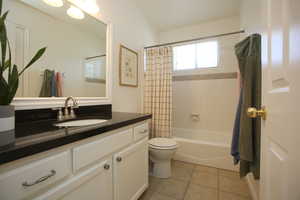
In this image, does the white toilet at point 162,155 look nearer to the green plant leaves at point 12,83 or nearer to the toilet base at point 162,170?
the toilet base at point 162,170

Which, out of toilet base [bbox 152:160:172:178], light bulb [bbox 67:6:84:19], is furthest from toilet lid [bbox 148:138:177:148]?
light bulb [bbox 67:6:84:19]

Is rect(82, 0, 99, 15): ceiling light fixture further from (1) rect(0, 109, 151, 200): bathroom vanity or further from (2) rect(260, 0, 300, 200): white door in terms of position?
(2) rect(260, 0, 300, 200): white door

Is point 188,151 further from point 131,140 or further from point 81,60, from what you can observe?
point 81,60

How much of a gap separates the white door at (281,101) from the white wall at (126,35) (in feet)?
4.80

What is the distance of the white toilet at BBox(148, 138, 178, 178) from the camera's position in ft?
5.36

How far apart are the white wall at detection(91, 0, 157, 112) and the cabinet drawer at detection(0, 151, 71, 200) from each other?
3.69 feet

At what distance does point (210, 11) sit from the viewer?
228cm

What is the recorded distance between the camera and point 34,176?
53 centimetres

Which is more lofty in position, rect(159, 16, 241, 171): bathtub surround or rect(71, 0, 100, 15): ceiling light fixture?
rect(71, 0, 100, 15): ceiling light fixture

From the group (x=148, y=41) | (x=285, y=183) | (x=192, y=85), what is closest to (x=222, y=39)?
(x=192, y=85)

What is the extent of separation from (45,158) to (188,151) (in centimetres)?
191

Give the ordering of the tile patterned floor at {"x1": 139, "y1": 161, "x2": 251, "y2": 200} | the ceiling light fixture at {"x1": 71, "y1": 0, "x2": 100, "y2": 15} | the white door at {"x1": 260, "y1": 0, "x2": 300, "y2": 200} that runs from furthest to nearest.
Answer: the tile patterned floor at {"x1": 139, "y1": 161, "x2": 251, "y2": 200}
the ceiling light fixture at {"x1": 71, "y1": 0, "x2": 100, "y2": 15}
the white door at {"x1": 260, "y1": 0, "x2": 300, "y2": 200}

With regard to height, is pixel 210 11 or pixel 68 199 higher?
pixel 210 11

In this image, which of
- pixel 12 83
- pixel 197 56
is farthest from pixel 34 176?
pixel 197 56
